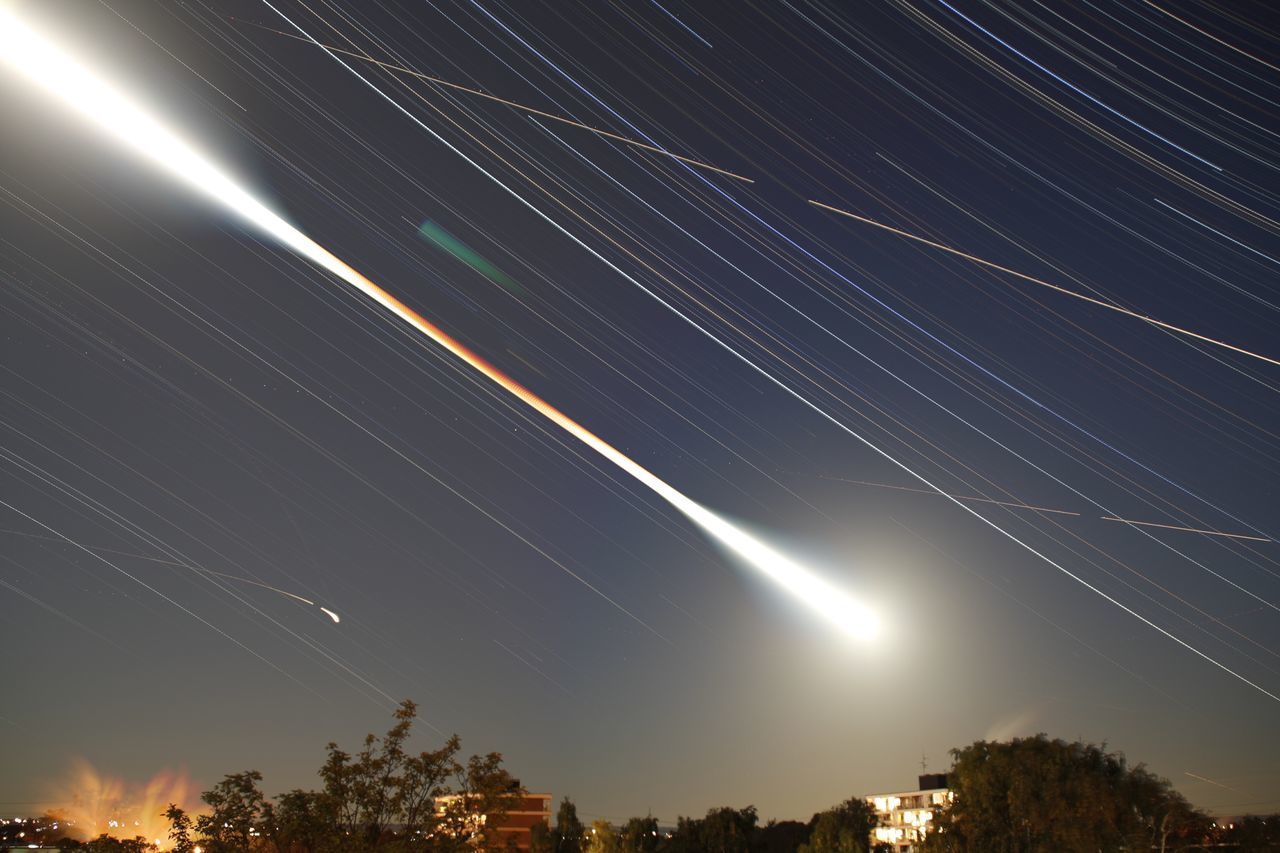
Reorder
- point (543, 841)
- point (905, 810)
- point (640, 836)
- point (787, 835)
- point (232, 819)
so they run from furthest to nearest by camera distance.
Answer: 1. point (905, 810)
2. point (787, 835)
3. point (543, 841)
4. point (640, 836)
5. point (232, 819)

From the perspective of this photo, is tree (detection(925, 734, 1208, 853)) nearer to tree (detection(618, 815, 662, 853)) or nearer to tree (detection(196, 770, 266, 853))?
tree (detection(618, 815, 662, 853))

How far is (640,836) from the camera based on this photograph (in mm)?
108375

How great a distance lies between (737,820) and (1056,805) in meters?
48.0

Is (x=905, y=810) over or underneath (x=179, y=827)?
over

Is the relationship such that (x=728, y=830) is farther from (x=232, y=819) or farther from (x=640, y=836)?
(x=232, y=819)

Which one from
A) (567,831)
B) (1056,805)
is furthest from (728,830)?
(1056,805)

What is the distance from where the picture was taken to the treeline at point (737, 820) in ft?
48.7

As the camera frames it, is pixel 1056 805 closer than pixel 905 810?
Yes

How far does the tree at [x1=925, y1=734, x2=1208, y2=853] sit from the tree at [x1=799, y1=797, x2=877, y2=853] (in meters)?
24.1

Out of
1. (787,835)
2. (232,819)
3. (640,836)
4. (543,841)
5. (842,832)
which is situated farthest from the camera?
(787,835)

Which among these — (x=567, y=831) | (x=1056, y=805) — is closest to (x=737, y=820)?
(x=567, y=831)

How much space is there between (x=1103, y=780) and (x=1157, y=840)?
4593mm

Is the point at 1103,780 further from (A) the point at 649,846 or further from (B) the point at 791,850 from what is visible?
(B) the point at 791,850

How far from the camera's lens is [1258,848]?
70562 millimetres
